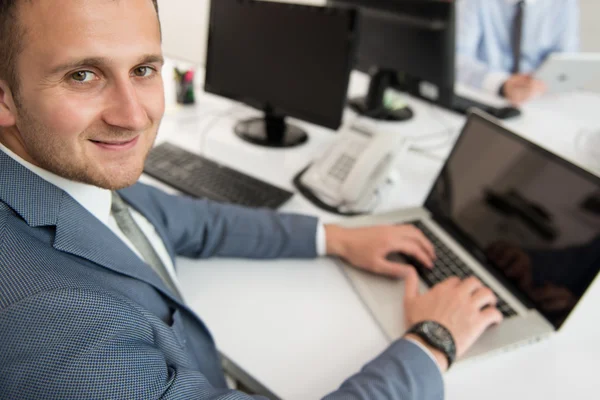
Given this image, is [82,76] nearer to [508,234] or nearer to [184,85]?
[508,234]

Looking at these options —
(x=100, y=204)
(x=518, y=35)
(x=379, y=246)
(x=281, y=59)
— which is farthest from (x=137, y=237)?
(x=518, y=35)

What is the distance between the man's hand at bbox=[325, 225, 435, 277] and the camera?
33.9 inches

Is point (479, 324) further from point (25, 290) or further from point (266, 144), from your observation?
point (266, 144)

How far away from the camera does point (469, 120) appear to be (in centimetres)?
96

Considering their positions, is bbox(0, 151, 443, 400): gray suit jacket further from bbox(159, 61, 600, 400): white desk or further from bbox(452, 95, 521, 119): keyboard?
bbox(452, 95, 521, 119): keyboard

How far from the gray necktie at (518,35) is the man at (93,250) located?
1.97 m

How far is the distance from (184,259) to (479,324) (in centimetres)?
64

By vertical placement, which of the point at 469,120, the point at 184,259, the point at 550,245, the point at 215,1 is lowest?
the point at 184,259

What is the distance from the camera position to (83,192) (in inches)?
24.3

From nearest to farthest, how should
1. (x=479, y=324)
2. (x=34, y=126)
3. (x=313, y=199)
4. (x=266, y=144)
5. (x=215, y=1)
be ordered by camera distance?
(x=34, y=126) → (x=479, y=324) → (x=313, y=199) → (x=215, y=1) → (x=266, y=144)

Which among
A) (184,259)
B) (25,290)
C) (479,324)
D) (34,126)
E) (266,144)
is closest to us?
(25,290)

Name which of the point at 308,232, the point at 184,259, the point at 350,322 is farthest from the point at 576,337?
the point at 184,259

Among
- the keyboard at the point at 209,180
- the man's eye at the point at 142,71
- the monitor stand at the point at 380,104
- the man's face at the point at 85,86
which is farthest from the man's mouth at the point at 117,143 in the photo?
the monitor stand at the point at 380,104

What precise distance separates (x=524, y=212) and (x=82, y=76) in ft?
2.79
